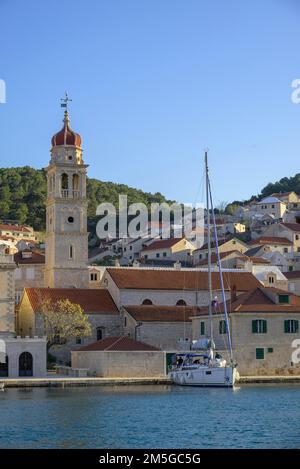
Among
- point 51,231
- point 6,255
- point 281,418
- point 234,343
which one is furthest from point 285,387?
point 51,231

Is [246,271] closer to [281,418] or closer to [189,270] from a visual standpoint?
[189,270]

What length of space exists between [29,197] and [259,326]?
106m

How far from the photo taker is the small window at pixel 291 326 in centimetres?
6316

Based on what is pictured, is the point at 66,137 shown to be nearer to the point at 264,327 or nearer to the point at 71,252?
the point at 71,252

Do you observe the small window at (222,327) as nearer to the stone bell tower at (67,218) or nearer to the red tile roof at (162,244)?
the stone bell tower at (67,218)

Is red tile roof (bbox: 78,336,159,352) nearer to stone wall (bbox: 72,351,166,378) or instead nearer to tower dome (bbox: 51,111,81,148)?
stone wall (bbox: 72,351,166,378)

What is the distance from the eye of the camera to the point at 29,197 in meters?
165

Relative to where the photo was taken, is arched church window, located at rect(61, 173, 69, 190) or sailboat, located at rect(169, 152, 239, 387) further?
arched church window, located at rect(61, 173, 69, 190)

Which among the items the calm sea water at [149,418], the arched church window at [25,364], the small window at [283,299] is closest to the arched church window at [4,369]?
the arched church window at [25,364]

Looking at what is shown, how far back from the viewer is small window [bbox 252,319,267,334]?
62.5m

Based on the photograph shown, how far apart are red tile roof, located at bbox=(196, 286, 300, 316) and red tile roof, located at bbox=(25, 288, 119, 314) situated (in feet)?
30.8

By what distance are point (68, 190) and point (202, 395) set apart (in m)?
27.8

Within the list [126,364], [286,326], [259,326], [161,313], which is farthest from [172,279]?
[126,364]

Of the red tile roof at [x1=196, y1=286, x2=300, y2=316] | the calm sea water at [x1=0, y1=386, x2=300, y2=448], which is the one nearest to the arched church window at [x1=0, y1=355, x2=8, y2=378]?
the calm sea water at [x1=0, y1=386, x2=300, y2=448]
